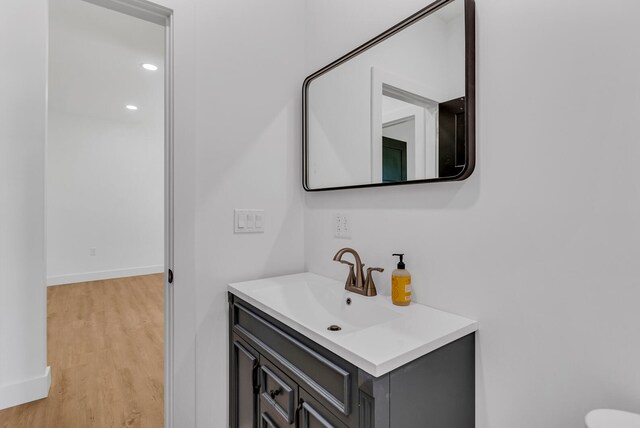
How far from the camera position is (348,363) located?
0.83m

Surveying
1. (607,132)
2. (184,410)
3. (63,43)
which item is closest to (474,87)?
(607,132)

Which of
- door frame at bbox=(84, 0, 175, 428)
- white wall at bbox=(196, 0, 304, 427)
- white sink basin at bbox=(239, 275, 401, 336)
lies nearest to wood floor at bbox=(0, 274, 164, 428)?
door frame at bbox=(84, 0, 175, 428)

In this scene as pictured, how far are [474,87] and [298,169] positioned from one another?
1.01m

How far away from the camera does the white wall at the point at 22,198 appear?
1836 mm

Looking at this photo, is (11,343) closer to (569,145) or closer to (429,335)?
(429,335)

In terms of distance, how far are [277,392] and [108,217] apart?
5315 mm

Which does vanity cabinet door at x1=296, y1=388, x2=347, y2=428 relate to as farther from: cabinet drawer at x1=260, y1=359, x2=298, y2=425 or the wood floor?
the wood floor

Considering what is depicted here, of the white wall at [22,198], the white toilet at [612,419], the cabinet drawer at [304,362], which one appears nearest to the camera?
the white toilet at [612,419]

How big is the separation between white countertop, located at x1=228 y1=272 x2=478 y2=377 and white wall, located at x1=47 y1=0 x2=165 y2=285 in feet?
9.41

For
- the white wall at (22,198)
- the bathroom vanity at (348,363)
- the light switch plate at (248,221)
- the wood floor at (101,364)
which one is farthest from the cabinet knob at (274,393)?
the white wall at (22,198)

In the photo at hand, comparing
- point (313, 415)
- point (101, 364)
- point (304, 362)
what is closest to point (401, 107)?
point (304, 362)

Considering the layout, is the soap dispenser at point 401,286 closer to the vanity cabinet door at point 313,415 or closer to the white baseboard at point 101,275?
the vanity cabinet door at point 313,415

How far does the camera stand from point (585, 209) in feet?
2.58

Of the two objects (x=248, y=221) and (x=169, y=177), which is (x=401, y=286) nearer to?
(x=248, y=221)
